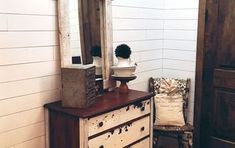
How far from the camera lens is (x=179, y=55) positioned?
10.1 feet

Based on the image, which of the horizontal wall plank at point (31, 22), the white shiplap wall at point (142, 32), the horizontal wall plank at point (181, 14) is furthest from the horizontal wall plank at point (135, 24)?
the horizontal wall plank at point (31, 22)

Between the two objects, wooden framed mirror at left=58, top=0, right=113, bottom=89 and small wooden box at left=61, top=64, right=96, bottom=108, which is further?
wooden framed mirror at left=58, top=0, right=113, bottom=89

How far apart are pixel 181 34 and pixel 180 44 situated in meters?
0.10

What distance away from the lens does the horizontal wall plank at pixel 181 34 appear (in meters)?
2.96

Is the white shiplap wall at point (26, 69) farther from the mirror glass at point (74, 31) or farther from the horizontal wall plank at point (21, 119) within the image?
the mirror glass at point (74, 31)

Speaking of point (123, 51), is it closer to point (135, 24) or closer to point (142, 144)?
point (135, 24)

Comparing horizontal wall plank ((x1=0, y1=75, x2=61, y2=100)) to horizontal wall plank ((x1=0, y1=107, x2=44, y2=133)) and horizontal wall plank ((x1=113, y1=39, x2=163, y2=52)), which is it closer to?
horizontal wall plank ((x1=0, y1=107, x2=44, y2=133))

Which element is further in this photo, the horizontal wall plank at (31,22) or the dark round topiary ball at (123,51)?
the dark round topiary ball at (123,51)

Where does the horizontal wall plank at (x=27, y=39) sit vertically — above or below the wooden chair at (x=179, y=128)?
above

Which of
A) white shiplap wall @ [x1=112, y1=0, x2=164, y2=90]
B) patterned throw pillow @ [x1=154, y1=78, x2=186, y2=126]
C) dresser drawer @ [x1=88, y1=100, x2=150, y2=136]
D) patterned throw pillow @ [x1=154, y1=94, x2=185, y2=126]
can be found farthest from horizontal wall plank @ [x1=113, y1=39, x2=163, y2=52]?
dresser drawer @ [x1=88, y1=100, x2=150, y2=136]

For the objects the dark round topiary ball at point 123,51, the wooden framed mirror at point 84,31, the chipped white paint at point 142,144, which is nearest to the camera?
the wooden framed mirror at point 84,31

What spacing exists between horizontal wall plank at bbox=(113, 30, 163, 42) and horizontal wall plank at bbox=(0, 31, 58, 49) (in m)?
0.70

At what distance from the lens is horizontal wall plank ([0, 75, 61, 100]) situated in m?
1.84

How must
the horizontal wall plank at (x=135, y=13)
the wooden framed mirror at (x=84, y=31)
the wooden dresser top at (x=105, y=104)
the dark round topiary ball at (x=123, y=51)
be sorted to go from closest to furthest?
the wooden dresser top at (x=105, y=104), the wooden framed mirror at (x=84, y=31), the dark round topiary ball at (x=123, y=51), the horizontal wall plank at (x=135, y=13)
